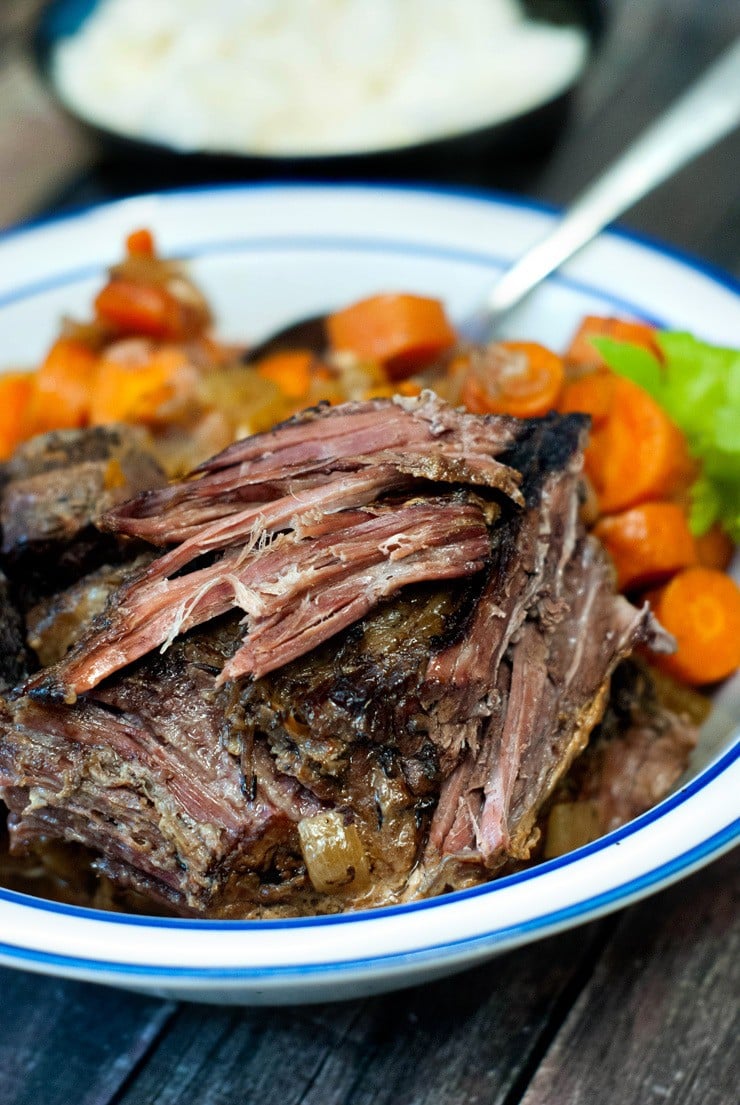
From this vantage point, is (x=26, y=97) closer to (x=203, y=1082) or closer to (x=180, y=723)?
(x=180, y=723)

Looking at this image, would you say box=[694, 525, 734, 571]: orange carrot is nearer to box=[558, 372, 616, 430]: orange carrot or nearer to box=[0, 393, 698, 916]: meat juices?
box=[558, 372, 616, 430]: orange carrot

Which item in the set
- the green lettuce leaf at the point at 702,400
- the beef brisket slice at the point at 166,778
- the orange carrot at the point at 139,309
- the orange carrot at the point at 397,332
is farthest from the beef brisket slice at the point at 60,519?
the green lettuce leaf at the point at 702,400

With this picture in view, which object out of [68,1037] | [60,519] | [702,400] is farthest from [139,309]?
[68,1037]

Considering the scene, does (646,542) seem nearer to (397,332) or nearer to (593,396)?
(593,396)

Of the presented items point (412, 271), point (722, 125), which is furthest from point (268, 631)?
point (722, 125)

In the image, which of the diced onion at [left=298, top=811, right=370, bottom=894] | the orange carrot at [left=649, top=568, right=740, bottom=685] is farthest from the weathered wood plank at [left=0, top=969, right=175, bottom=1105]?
the orange carrot at [left=649, top=568, right=740, bottom=685]

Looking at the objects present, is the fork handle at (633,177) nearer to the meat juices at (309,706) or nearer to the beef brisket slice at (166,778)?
the meat juices at (309,706)
